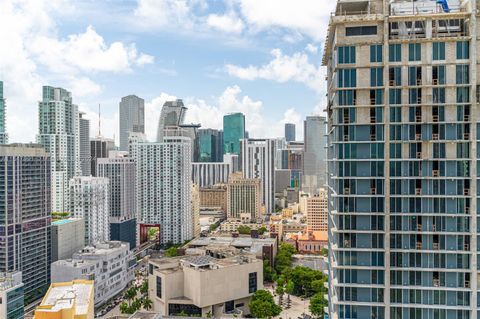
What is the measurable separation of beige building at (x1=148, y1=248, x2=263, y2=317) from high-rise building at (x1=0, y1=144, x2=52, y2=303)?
15.4 m

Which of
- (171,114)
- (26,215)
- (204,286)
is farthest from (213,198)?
(204,286)

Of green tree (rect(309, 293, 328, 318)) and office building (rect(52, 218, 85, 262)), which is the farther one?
office building (rect(52, 218, 85, 262))

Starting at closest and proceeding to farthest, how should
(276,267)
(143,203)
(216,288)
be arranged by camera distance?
1. (216,288)
2. (276,267)
3. (143,203)

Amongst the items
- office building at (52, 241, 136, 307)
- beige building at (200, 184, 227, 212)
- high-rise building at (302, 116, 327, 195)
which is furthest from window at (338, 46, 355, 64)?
high-rise building at (302, 116, 327, 195)

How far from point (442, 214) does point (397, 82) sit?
596 centimetres

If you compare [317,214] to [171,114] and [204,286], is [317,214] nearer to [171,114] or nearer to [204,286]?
[204,286]

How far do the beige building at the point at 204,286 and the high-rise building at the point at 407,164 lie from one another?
25.4m

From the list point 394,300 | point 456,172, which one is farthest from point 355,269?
point 456,172

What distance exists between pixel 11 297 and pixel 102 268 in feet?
49.4

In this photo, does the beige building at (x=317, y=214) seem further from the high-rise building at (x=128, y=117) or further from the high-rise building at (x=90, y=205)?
the high-rise building at (x=128, y=117)

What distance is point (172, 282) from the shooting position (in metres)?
44.5

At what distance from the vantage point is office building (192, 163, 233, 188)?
180625mm

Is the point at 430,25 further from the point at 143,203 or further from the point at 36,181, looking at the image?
the point at 143,203

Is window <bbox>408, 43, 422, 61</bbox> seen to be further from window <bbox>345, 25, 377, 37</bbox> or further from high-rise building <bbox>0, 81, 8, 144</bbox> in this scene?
high-rise building <bbox>0, 81, 8, 144</bbox>
